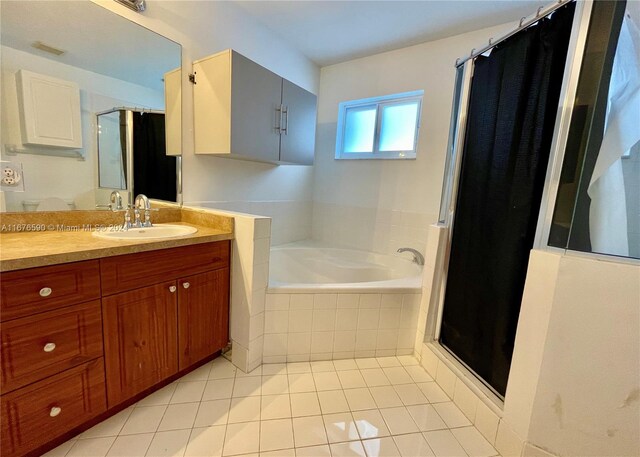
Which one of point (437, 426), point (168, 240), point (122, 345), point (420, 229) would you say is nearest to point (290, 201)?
point (420, 229)

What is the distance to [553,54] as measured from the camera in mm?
1054

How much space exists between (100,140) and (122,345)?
104 cm

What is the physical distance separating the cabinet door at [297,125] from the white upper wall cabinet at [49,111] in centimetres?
118

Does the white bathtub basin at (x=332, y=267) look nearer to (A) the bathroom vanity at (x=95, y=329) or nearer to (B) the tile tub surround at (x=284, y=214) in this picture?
(B) the tile tub surround at (x=284, y=214)

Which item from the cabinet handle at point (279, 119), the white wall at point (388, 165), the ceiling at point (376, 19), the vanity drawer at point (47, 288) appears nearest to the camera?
the vanity drawer at point (47, 288)

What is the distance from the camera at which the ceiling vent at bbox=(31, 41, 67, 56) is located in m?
1.23

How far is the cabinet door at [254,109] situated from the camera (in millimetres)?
1689

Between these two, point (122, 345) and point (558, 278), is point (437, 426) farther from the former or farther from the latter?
point (122, 345)

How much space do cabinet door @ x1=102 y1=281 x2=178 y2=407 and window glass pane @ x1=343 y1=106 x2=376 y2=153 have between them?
213cm

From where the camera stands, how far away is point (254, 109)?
1.81 meters

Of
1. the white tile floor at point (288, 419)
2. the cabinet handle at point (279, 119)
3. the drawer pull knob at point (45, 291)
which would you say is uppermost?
the cabinet handle at point (279, 119)

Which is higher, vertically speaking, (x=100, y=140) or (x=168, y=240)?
(x=100, y=140)

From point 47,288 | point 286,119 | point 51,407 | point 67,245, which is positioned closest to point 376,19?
point 286,119

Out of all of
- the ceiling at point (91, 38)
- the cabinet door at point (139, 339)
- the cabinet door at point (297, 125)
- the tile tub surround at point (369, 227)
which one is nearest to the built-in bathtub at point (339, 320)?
the cabinet door at point (139, 339)
